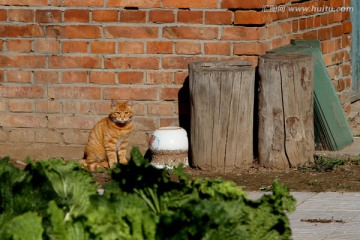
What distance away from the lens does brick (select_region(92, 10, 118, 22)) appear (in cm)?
873

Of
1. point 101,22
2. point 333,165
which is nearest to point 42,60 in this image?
point 101,22

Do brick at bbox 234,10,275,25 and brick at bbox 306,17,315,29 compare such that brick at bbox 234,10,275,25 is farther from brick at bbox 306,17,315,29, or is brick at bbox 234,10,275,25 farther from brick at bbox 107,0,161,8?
brick at bbox 306,17,315,29

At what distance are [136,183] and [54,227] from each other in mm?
522

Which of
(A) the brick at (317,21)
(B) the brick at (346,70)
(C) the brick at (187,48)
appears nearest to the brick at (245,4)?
(C) the brick at (187,48)

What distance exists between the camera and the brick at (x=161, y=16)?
8.63 metres

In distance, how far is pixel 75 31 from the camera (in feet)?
29.0

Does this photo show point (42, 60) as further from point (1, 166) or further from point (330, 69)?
point (1, 166)

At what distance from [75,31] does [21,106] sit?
0.91 m

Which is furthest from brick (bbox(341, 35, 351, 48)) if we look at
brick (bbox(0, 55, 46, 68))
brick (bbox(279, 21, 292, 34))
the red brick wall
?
brick (bbox(0, 55, 46, 68))

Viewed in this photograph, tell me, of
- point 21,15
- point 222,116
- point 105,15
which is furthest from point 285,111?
point 21,15

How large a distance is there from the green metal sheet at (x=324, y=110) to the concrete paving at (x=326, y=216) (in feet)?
6.05

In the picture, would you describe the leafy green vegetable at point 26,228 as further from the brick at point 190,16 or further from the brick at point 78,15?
the brick at point 78,15

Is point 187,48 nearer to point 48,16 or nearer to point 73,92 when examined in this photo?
point 73,92

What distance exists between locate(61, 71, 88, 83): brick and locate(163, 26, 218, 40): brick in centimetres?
87
